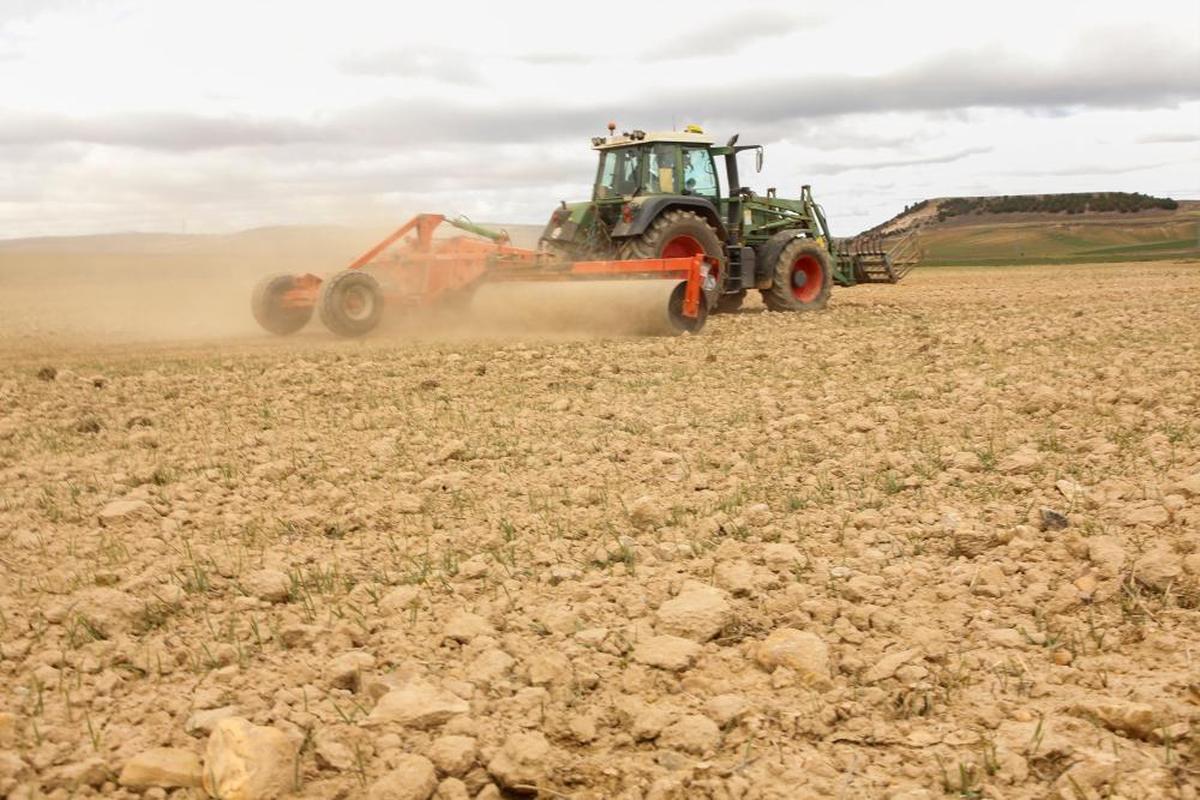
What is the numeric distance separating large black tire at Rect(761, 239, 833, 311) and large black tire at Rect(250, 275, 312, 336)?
5.47 m

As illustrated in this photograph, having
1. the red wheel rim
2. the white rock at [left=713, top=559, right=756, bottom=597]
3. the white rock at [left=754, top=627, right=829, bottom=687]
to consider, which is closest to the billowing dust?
the red wheel rim

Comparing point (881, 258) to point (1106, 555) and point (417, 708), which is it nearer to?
point (1106, 555)

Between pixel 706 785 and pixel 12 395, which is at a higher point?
pixel 12 395

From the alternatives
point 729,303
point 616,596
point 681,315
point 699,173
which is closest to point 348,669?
point 616,596

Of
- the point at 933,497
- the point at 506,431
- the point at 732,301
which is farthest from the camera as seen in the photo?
the point at 732,301

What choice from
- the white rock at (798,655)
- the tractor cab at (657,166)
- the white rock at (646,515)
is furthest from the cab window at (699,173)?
the white rock at (798,655)

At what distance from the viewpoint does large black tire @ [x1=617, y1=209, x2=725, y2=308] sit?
12.2m

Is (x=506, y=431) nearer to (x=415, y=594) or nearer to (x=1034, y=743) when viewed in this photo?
(x=415, y=594)

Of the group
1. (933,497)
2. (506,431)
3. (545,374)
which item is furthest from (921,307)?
(933,497)

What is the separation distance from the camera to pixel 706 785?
2566mm

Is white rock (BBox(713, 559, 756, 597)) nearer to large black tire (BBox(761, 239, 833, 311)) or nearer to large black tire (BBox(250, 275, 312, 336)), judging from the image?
large black tire (BBox(250, 275, 312, 336))

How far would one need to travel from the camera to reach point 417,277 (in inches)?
482

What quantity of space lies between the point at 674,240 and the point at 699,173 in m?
1.07

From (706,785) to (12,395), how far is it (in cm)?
716
